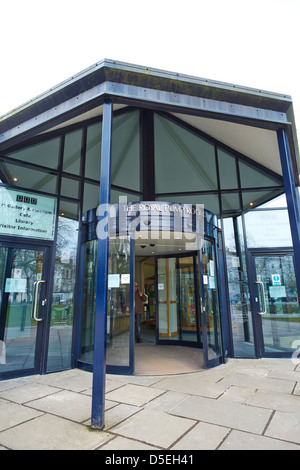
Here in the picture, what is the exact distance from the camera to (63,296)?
509 centimetres

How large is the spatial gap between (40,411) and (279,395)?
2.97 meters

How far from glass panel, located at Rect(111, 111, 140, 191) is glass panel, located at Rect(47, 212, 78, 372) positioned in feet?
5.94

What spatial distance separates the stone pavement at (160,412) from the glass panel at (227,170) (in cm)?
400

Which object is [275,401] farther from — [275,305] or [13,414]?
[13,414]

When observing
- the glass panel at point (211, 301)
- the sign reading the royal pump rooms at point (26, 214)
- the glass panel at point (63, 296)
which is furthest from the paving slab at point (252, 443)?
the sign reading the royal pump rooms at point (26, 214)

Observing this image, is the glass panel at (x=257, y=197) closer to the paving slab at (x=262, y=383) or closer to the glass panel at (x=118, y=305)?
the glass panel at (x=118, y=305)

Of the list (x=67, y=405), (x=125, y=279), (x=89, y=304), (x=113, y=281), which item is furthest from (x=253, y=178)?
(x=67, y=405)

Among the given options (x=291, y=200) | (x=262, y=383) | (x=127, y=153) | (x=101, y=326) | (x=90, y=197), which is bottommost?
(x=262, y=383)

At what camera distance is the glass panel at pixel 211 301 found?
5164 mm

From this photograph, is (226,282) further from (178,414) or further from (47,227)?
(47,227)

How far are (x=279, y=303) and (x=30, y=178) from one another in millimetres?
5673

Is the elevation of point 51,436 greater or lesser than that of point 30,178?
lesser

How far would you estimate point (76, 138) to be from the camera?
5.73 m
